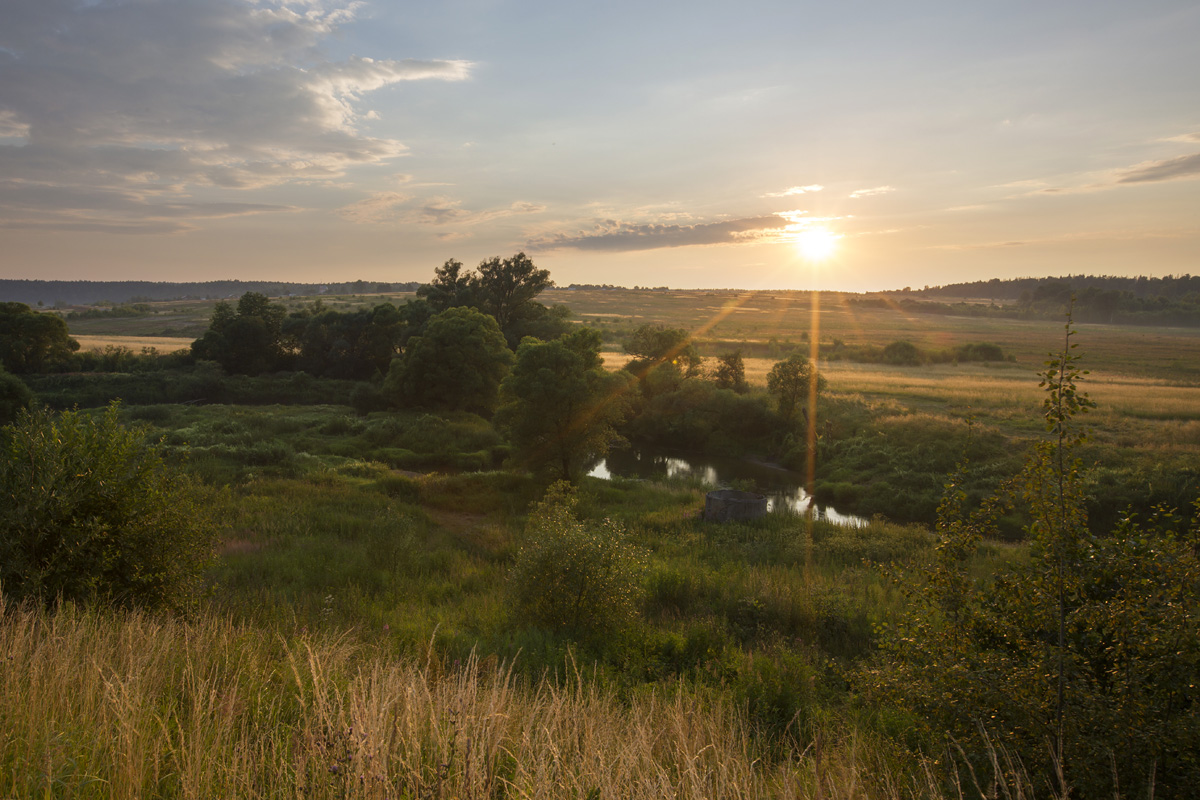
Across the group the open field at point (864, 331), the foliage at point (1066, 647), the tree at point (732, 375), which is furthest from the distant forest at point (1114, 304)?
the foliage at point (1066, 647)

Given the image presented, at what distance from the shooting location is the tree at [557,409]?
2888cm

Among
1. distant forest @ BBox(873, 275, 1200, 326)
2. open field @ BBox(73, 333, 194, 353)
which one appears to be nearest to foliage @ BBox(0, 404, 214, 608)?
open field @ BBox(73, 333, 194, 353)

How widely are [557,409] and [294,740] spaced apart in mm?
25192

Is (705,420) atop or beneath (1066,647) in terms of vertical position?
beneath

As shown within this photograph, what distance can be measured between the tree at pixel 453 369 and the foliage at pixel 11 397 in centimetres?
2156

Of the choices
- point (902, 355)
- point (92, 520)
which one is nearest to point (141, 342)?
point (92, 520)

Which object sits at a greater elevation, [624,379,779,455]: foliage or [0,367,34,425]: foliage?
[0,367,34,425]: foliage

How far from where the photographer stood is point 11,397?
→ 3064 cm

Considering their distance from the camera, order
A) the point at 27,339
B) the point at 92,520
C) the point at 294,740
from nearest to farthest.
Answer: the point at 294,740, the point at 92,520, the point at 27,339

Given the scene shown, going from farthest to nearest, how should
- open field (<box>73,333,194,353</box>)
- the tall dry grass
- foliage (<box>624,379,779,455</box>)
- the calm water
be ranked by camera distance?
1. open field (<box>73,333,194,353</box>)
2. foliage (<box>624,379,779,455</box>)
3. the calm water
4. the tall dry grass

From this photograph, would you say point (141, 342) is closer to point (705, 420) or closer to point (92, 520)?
point (705, 420)

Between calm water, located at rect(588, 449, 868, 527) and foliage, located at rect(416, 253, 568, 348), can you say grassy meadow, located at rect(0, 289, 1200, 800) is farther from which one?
foliage, located at rect(416, 253, 568, 348)

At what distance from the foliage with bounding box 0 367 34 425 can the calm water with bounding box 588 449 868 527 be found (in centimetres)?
2919

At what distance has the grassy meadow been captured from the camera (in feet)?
12.7
